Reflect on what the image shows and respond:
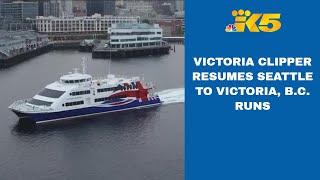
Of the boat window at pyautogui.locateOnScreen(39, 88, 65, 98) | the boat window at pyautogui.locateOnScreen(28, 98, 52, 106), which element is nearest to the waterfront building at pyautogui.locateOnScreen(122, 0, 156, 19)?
the boat window at pyautogui.locateOnScreen(39, 88, 65, 98)

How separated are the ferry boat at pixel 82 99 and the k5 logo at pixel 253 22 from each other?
15.4 m

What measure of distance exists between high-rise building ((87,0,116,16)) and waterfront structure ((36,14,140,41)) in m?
24.3

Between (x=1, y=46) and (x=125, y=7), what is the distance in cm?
7173

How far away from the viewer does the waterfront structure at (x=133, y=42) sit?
150 feet

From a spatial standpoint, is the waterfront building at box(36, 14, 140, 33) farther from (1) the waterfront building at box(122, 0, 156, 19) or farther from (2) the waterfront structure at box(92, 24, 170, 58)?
(1) the waterfront building at box(122, 0, 156, 19)

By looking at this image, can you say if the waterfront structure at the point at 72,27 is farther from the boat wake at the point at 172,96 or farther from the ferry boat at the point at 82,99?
the ferry boat at the point at 82,99

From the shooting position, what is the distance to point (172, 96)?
22.5m

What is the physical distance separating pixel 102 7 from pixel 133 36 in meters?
43.9

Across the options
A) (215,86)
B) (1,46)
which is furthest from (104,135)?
(1,46)

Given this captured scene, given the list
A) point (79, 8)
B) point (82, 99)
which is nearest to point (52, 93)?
point (82, 99)

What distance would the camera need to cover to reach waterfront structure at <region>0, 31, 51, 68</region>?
3819 cm

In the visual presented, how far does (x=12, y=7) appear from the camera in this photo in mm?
78062

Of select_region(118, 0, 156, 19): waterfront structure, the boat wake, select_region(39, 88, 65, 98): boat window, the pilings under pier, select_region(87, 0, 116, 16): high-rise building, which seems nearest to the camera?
select_region(39, 88, 65, 98): boat window

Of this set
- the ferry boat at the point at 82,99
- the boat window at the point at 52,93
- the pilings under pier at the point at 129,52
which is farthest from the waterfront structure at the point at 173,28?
the boat window at the point at 52,93
